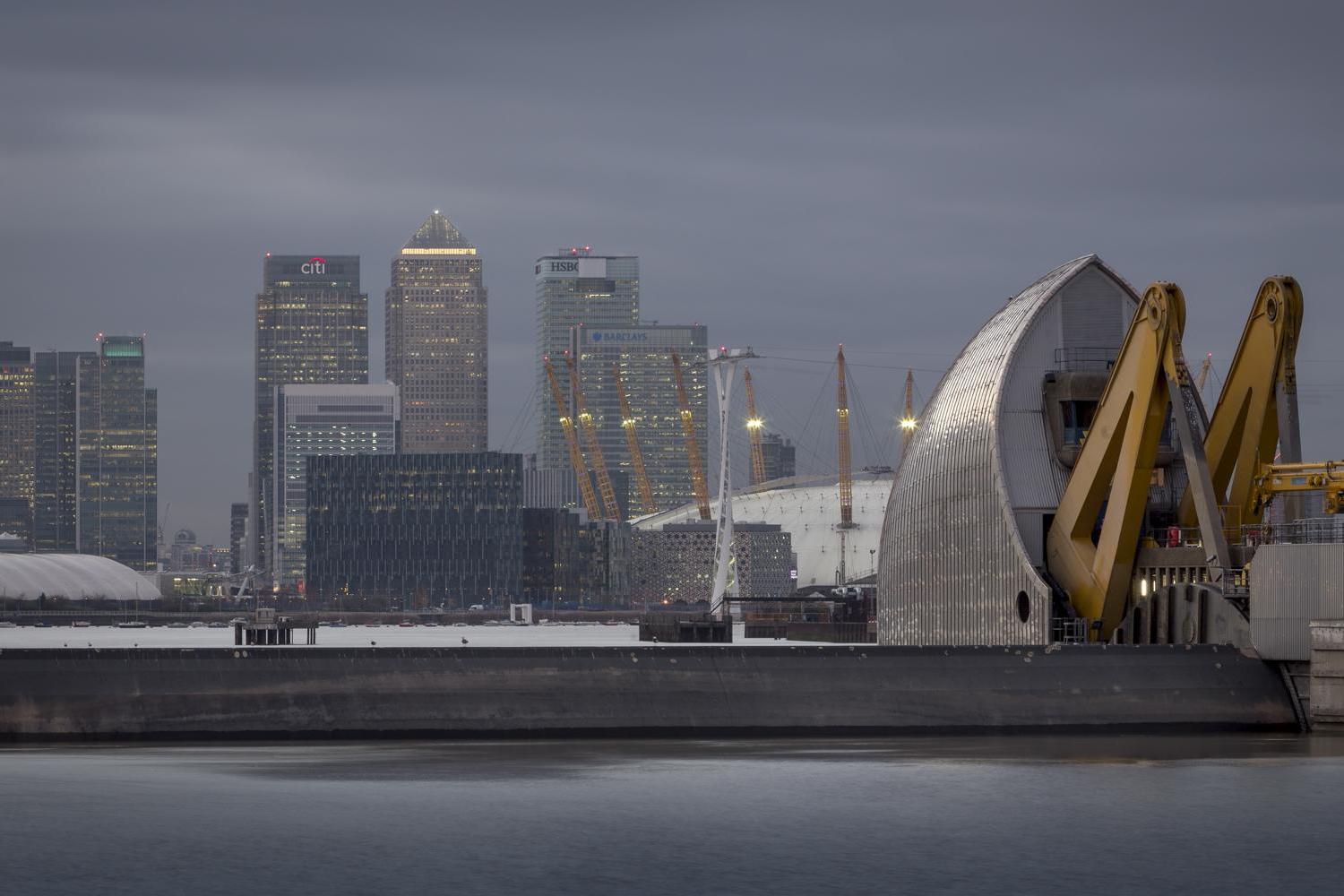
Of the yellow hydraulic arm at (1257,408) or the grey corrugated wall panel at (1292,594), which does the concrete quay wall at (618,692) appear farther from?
the yellow hydraulic arm at (1257,408)

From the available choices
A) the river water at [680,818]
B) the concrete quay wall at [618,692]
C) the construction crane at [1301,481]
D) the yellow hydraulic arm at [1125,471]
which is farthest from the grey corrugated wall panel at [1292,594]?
the construction crane at [1301,481]

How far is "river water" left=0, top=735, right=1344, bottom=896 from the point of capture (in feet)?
138

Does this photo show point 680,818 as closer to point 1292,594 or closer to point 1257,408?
point 1292,594

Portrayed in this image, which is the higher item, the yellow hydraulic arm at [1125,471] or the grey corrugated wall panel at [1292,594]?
the yellow hydraulic arm at [1125,471]

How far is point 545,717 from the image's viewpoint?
6525 cm

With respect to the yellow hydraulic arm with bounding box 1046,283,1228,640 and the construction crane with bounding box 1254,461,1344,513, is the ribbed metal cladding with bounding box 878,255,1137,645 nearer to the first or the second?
the yellow hydraulic arm with bounding box 1046,283,1228,640

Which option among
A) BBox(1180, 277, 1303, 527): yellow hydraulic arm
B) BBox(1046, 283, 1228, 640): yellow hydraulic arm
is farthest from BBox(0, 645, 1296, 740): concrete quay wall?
BBox(1180, 277, 1303, 527): yellow hydraulic arm

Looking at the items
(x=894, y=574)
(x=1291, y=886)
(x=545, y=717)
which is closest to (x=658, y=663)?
(x=545, y=717)

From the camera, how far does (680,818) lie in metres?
49.6

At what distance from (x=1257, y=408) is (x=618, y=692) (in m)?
24.8

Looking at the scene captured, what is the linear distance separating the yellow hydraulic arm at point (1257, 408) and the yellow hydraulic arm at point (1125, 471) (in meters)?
2.24

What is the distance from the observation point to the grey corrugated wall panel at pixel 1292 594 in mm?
62188

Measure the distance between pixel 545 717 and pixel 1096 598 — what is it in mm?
19426

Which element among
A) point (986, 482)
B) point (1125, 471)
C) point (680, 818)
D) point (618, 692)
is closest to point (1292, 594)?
point (1125, 471)
